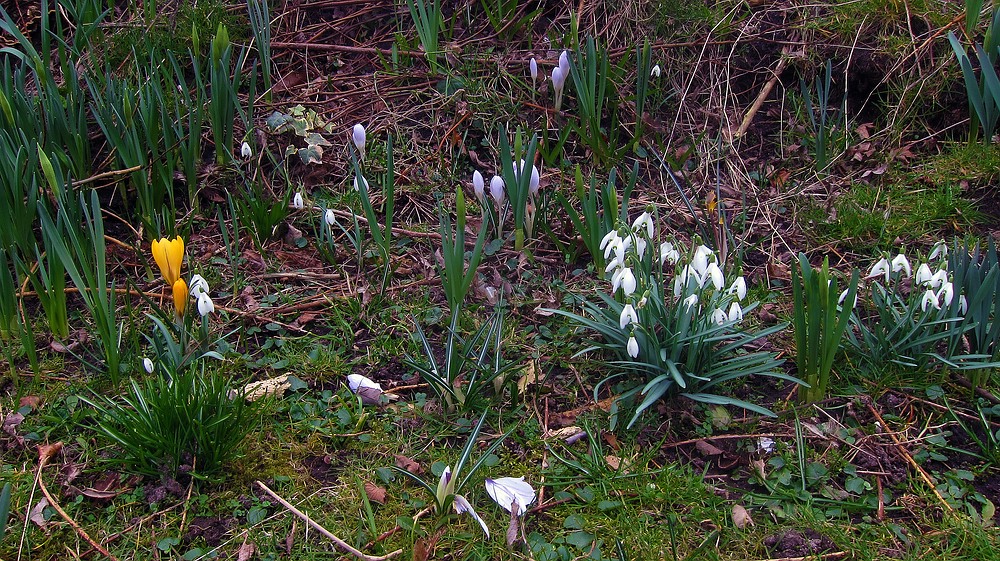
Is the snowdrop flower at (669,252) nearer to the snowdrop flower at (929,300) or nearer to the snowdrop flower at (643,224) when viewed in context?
the snowdrop flower at (643,224)

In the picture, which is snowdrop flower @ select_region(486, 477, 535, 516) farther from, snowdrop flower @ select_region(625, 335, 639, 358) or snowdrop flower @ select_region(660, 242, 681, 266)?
snowdrop flower @ select_region(660, 242, 681, 266)

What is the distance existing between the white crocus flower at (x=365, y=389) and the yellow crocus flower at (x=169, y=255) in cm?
57

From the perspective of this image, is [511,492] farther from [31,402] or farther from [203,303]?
[31,402]

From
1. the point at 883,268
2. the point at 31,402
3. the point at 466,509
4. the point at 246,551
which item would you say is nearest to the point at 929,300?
the point at 883,268

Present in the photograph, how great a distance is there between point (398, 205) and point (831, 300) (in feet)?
5.74

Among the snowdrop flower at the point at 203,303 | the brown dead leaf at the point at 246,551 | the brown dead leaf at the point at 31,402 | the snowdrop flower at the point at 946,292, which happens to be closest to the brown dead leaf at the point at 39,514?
the brown dead leaf at the point at 31,402

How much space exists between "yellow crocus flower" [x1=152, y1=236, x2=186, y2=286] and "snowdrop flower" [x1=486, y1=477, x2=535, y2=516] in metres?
1.03

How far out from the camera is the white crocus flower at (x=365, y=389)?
2.33 m

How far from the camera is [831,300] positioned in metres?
2.04

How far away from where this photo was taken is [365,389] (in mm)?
2338

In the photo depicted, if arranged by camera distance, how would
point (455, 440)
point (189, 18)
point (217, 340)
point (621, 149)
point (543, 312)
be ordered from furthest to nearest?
point (189, 18), point (621, 149), point (543, 312), point (217, 340), point (455, 440)

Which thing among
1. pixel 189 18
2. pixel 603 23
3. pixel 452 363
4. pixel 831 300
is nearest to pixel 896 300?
pixel 831 300

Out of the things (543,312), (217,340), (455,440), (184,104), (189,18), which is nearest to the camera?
(455,440)

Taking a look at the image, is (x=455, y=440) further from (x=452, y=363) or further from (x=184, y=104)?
(x=184, y=104)
